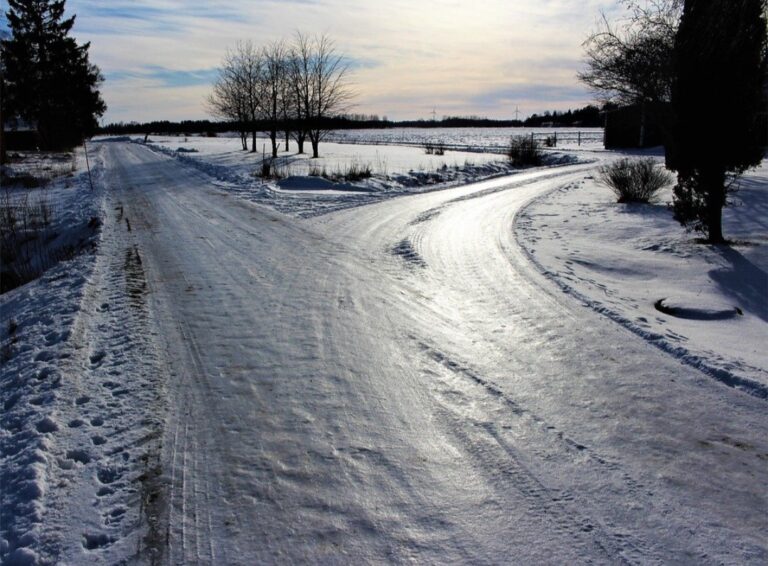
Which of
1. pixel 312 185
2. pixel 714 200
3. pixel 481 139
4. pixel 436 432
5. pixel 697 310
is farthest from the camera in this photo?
pixel 481 139

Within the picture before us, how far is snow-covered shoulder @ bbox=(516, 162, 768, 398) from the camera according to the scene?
508 cm

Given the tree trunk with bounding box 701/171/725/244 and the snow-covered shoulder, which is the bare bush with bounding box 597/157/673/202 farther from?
the tree trunk with bounding box 701/171/725/244

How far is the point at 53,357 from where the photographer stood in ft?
15.8

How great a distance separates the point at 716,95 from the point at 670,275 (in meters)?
3.34

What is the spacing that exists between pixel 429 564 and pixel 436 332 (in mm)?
3064

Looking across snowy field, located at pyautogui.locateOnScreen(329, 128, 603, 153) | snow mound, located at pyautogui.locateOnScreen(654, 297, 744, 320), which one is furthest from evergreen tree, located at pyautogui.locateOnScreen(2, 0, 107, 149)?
snow mound, located at pyautogui.locateOnScreen(654, 297, 744, 320)

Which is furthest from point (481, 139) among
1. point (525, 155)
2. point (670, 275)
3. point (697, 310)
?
point (697, 310)

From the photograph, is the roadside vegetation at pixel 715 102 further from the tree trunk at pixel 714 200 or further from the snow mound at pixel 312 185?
the snow mound at pixel 312 185

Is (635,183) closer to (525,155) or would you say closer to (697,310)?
(697,310)

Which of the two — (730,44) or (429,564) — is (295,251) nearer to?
(429,564)

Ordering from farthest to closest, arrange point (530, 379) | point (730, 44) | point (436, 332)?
point (730, 44) → point (436, 332) → point (530, 379)

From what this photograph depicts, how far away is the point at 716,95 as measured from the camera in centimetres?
888

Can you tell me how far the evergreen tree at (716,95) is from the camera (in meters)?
8.67

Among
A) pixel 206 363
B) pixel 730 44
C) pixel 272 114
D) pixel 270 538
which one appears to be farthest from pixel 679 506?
pixel 272 114
